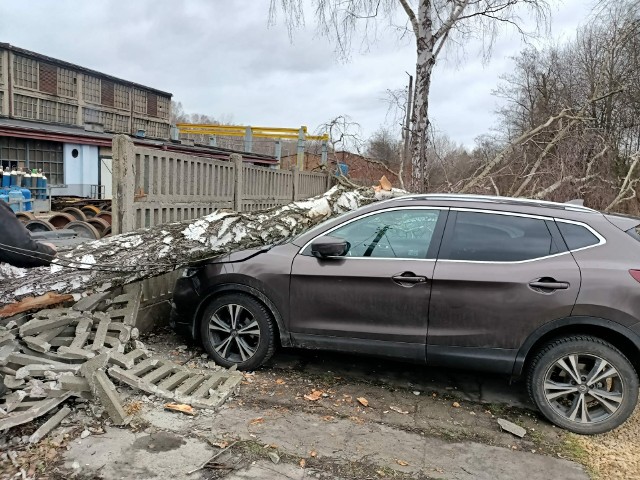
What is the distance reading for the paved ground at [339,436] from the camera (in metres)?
3.12

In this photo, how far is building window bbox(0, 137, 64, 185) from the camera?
1612 centimetres

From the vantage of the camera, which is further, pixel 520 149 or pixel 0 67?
pixel 0 67

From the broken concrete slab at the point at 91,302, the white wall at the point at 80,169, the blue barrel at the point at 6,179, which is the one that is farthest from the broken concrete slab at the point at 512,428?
the white wall at the point at 80,169

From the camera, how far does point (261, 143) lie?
26.5m

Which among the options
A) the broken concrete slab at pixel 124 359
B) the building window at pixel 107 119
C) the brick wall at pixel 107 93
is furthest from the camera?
the brick wall at pixel 107 93

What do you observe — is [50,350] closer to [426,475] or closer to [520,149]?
[426,475]

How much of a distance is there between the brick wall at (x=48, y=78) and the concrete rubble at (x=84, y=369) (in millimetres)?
31221

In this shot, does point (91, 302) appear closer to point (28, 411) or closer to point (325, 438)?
point (28, 411)

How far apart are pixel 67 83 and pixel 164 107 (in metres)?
9.38

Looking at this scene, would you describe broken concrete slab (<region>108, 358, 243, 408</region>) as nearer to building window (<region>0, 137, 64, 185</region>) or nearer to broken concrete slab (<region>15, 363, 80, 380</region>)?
broken concrete slab (<region>15, 363, 80, 380</region>)

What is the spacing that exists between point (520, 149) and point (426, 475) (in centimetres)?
971

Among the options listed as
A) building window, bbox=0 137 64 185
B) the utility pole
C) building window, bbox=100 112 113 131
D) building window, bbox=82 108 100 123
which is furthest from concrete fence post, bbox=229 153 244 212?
building window, bbox=100 112 113 131

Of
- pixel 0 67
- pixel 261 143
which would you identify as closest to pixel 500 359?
pixel 261 143

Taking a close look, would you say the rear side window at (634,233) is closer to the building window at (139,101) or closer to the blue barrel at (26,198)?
the blue barrel at (26,198)
